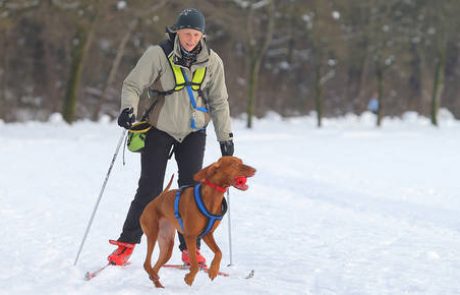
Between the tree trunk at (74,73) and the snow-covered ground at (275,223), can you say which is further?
the tree trunk at (74,73)

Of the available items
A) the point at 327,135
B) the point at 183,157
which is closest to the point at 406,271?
the point at 183,157

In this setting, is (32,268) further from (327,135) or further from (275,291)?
(327,135)

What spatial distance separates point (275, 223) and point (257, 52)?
1868cm

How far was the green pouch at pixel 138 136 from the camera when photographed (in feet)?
16.5

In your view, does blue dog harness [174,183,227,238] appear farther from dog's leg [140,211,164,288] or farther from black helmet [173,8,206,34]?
black helmet [173,8,206,34]

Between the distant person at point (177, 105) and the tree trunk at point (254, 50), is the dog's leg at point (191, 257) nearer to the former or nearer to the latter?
the distant person at point (177, 105)

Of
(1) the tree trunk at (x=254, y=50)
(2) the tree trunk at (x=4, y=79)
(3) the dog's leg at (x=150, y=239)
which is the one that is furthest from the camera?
(2) the tree trunk at (x=4, y=79)

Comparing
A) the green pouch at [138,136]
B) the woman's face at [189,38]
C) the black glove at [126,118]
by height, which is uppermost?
the woman's face at [189,38]

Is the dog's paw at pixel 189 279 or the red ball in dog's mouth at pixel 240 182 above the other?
the red ball in dog's mouth at pixel 240 182

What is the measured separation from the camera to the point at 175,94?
4.91 metres

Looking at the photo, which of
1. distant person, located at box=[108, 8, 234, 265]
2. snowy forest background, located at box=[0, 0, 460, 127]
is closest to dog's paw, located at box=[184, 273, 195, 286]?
distant person, located at box=[108, 8, 234, 265]

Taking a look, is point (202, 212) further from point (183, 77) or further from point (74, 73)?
point (74, 73)

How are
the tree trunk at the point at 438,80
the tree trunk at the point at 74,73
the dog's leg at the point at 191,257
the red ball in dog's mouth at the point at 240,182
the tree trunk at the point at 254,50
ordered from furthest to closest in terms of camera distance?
the tree trunk at the point at 438,80 < the tree trunk at the point at 254,50 < the tree trunk at the point at 74,73 < the dog's leg at the point at 191,257 < the red ball in dog's mouth at the point at 240,182

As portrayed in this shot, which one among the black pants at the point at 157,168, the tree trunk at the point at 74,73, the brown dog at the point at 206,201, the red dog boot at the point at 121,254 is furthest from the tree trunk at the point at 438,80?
the brown dog at the point at 206,201
